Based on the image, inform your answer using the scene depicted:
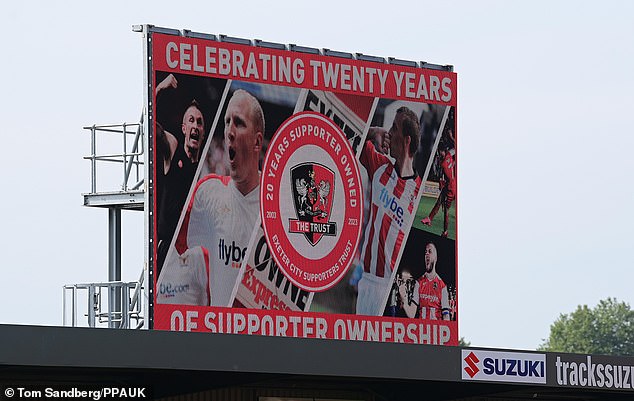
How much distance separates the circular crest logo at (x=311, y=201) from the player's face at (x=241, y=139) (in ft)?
0.88

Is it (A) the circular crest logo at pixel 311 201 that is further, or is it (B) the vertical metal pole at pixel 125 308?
(A) the circular crest logo at pixel 311 201

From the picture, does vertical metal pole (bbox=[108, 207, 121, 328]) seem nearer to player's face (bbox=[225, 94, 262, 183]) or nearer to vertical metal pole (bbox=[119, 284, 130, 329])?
vertical metal pole (bbox=[119, 284, 130, 329])

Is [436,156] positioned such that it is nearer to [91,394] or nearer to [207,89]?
[207,89]

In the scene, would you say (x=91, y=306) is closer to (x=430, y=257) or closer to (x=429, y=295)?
(x=429, y=295)

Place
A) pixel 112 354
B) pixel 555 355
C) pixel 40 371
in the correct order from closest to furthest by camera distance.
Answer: pixel 112 354, pixel 40 371, pixel 555 355

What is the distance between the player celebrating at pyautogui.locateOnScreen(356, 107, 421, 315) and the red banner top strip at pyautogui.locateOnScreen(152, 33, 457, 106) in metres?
0.51

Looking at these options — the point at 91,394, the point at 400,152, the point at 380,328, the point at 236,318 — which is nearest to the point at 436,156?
the point at 400,152

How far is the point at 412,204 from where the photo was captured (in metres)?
25.2

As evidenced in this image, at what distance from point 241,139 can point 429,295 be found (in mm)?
4206

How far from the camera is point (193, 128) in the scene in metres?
22.7

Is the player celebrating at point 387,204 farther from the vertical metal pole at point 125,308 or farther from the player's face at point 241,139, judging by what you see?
the vertical metal pole at point 125,308

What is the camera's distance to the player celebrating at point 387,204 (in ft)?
80.6

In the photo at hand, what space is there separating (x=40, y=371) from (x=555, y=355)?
7405mm

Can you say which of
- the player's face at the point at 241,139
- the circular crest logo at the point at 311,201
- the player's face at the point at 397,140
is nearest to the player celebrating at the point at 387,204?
the player's face at the point at 397,140
